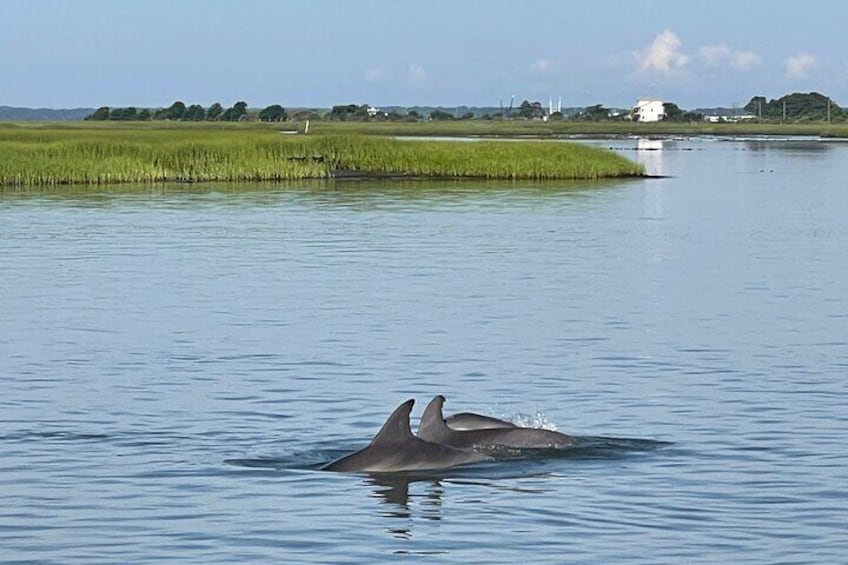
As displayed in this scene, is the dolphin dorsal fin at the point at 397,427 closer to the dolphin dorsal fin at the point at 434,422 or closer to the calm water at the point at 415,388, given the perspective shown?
the dolphin dorsal fin at the point at 434,422

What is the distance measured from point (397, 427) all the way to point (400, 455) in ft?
1.47

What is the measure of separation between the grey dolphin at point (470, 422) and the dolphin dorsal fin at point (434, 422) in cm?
22

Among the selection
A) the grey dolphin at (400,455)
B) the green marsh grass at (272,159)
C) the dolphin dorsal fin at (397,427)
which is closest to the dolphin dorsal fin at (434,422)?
the grey dolphin at (400,455)

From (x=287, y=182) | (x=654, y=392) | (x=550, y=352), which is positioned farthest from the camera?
(x=287, y=182)

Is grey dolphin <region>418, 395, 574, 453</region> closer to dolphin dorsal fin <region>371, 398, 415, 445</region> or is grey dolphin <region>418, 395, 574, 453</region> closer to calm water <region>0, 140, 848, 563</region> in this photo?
calm water <region>0, 140, 848, 563</region>

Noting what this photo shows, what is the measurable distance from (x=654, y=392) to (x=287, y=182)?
53526 millimetres

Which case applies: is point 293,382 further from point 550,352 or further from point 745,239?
point 745,239

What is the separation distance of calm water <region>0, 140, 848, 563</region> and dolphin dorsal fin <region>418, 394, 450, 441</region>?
47 centimetres

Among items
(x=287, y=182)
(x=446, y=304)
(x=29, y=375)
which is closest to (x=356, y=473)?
(x=29, y=375)

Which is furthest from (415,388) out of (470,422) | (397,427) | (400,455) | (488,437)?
(397,427)

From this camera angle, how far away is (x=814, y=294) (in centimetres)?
3378

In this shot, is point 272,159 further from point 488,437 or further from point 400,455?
point 400,455

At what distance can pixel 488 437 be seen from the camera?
1803 cm

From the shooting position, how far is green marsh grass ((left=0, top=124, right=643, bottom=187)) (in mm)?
70562
